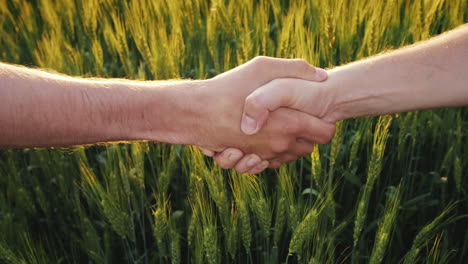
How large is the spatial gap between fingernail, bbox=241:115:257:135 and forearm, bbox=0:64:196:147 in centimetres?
18

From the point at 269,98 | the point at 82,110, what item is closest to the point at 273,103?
the point at 269,98

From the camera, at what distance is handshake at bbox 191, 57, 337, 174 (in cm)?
161

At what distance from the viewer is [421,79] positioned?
1441 mm

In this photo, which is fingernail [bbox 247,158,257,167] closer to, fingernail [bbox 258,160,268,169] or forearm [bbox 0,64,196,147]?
fingernail [bbox 258,160,268,169]

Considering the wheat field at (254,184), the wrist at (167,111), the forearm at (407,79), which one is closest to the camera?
the wheat field at (254,184)

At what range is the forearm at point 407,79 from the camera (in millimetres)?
1388

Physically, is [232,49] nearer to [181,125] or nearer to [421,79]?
[181,125]

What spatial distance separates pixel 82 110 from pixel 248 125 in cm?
51

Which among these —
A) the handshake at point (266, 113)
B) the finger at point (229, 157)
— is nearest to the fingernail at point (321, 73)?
the handshake at point (266, 113)

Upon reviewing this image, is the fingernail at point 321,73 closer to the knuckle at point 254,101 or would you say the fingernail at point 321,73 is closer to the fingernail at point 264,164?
the knuckle at point 254,101

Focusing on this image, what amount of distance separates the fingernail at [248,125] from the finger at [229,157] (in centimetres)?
8

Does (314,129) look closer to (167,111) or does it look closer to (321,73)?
(321,73)

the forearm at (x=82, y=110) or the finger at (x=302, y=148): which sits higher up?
the forearm at (x=82, y=110)

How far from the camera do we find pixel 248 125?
64.4 inches
